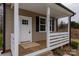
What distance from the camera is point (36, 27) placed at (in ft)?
33.2

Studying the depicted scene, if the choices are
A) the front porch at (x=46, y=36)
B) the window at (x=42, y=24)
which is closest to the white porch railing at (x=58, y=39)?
the front porch at (x=46, y=36)

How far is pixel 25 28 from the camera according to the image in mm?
9109

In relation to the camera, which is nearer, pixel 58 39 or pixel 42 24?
pixel 58 39

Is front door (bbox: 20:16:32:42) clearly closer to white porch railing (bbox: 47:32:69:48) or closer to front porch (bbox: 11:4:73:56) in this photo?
front porch (bbox: 11:4:73:56)

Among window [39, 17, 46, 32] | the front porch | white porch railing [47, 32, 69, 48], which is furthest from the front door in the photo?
white porch railing [47, 32, 69, 48]

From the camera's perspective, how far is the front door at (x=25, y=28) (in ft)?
29.0

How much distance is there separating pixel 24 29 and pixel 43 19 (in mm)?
2316

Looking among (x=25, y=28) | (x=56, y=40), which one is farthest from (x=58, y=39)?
(x=25, y=28)

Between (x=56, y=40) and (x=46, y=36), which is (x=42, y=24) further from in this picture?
(x=56, y=40)

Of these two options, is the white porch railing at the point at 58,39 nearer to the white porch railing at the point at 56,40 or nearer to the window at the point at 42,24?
the white porch railing at the point at 56,40

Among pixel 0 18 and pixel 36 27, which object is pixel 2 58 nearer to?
pixel 0 18

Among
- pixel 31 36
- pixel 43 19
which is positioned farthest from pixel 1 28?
pixel 43 19

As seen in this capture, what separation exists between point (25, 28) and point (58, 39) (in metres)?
2.25

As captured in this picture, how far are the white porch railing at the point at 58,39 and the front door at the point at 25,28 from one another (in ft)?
6.46
